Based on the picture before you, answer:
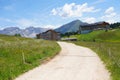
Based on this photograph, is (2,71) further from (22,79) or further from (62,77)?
(62,77)

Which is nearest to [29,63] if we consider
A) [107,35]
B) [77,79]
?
[77,79]

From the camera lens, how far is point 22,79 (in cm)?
1706

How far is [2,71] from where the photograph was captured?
18.1 metres

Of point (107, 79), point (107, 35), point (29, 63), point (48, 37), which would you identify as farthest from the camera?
point (48, 37)

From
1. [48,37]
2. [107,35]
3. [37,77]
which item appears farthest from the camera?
[48,37]

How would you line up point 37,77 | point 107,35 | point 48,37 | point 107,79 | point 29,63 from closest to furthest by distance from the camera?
point 107,79 → point 37,77 → point 29,63 → point 107,35 → point 48,37

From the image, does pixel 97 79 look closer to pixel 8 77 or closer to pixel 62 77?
pixel 62 77

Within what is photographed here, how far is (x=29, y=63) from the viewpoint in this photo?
970 inches

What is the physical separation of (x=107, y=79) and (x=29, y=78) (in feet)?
17.7

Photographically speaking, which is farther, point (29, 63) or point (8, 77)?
point (29, 63)

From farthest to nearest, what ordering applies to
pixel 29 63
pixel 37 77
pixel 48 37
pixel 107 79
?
pixel 48 37 → pixel 29 63 → pixel 37 77 → pixel 107 79

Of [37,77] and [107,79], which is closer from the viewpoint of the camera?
[107,79]

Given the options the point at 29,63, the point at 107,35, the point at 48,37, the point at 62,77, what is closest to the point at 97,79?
the point at 62,77

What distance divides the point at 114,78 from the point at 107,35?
13997 cm
